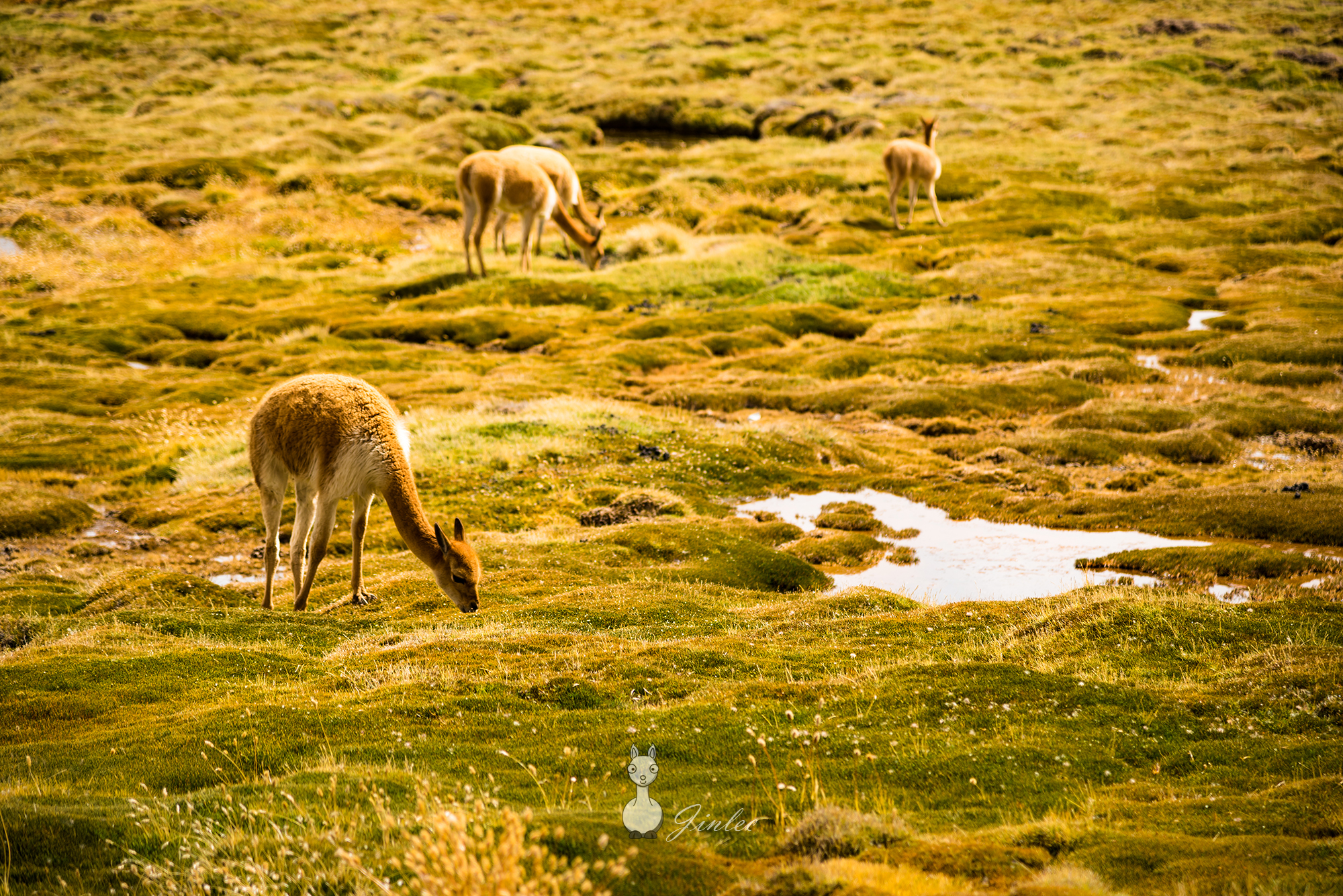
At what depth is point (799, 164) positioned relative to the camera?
75.6m

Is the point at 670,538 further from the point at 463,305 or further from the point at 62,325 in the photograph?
the point at 62,325

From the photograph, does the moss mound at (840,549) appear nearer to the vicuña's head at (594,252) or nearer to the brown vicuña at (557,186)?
the brown vicuña at (557,186)

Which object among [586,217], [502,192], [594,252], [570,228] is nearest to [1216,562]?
[502,192]

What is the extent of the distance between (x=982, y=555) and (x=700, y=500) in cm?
704

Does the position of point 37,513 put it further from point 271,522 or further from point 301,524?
point 301,524

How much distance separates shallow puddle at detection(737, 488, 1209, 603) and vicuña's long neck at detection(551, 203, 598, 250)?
28.7m

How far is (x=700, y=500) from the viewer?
25516 millimetres

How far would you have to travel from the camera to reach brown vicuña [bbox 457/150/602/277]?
4666 cm

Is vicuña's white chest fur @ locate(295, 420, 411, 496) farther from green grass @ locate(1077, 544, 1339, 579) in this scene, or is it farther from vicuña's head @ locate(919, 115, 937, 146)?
vicuña's head @ locate(919, 115, 937, 146)

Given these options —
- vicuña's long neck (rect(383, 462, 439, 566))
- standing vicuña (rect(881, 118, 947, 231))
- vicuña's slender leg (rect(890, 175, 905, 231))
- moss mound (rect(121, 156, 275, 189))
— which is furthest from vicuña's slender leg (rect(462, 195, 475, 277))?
vicuña's long neck (rect(383, 462, 439, 566))

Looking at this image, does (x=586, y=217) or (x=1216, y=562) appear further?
(x=586, y=217)

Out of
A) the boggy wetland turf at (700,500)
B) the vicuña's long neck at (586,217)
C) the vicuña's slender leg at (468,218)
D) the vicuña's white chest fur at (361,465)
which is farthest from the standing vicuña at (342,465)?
the vicuña's long neck at (586,217)

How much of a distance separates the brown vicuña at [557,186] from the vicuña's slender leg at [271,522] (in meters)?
33.6

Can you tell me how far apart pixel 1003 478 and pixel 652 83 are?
90.5 meters
